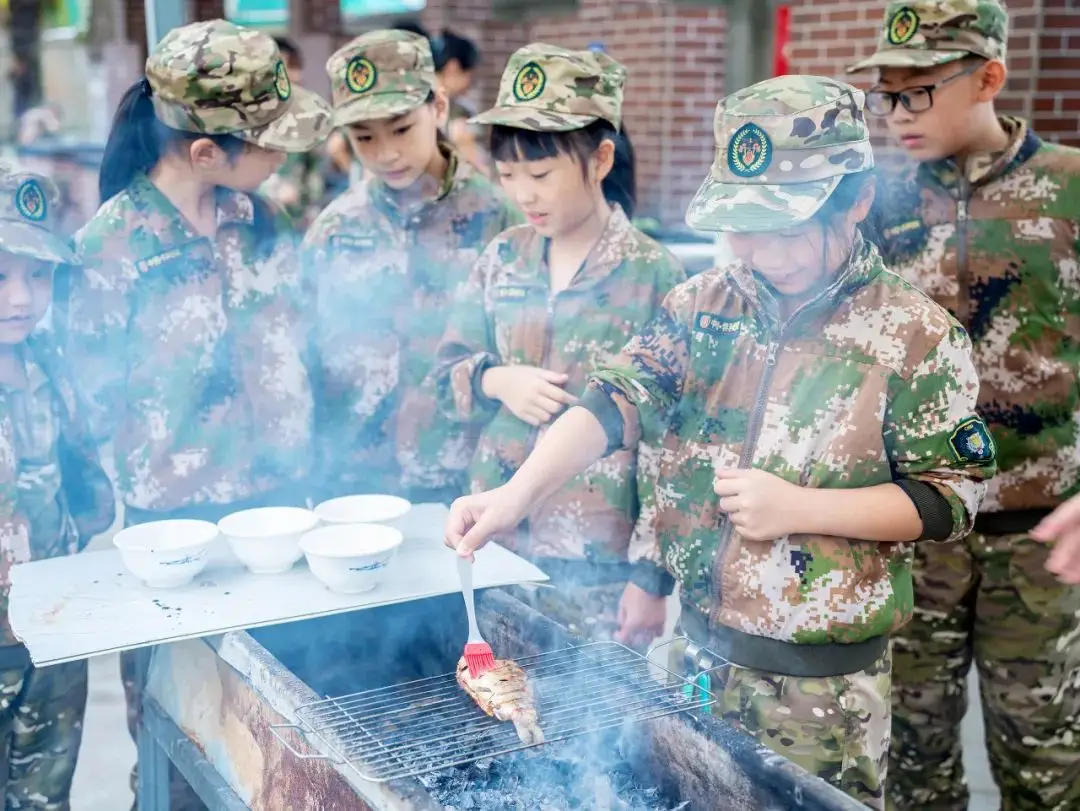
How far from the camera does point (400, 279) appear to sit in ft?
12.1

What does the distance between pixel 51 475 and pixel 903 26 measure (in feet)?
8.39

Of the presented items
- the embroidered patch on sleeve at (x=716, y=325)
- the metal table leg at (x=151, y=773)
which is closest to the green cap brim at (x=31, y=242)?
the metal table leg at (x=151, y=773)

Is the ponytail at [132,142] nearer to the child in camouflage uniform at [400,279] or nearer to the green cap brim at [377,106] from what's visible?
the green cap brim at [377,106]

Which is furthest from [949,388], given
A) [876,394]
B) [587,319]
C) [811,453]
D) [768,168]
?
[587,319]

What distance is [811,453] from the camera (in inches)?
86.6

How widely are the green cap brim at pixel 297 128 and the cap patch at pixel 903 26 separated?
1.63 metres

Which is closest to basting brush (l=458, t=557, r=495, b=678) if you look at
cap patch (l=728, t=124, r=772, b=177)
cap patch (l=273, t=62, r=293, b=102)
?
cap patch (l=728, t=124, r=772, b=177)

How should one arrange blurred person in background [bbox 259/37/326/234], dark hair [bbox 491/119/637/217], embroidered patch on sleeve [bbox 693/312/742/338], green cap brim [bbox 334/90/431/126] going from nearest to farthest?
embroidered patch on sleeve [bbox 693/312/742/338] → dark hair [bbox 491/119/637/217] → green cap brim [bbox 334/90/431/126] → blurred person in background [bbox 259/37/326/234]

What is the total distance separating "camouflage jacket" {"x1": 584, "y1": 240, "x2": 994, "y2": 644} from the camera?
2.15m

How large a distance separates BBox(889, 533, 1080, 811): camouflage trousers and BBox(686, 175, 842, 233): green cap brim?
1.41m

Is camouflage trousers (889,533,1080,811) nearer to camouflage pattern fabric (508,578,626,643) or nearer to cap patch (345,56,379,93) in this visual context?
camouflage pattern fabric (508,578,626,643)

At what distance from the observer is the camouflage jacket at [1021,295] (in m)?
2.96

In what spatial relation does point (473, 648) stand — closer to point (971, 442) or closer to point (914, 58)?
point (971, 442)

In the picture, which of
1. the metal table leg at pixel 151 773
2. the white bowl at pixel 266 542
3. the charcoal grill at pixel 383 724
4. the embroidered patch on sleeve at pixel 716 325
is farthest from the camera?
the metal table leg at pixel 151 773
